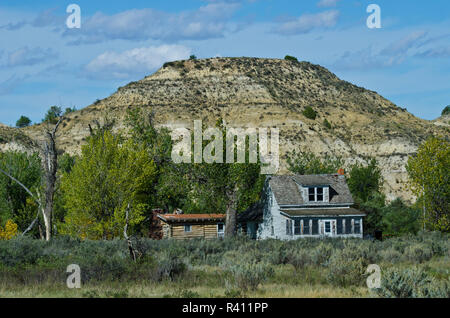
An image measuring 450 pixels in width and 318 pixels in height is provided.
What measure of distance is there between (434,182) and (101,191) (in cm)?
2493

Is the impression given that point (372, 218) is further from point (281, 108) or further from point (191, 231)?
point (281, 108)

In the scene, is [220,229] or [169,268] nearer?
[169,268]

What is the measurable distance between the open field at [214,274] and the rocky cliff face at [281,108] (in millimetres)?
71193

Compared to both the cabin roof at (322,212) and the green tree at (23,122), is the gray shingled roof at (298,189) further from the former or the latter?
the green tree at (23,122)

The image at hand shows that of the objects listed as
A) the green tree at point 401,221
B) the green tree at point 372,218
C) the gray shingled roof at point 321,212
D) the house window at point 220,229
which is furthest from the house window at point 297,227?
the green tree at point 401,221

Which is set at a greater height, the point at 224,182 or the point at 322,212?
the point at 224,182

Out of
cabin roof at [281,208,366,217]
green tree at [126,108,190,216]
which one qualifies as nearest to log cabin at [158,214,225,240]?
green tree at [126,108,190,216]

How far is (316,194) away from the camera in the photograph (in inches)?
1970

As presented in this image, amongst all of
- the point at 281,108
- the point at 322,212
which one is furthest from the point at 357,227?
the point at 281,108

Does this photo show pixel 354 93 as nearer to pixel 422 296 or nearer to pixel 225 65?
pixel 225 65

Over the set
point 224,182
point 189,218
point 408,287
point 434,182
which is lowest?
point 408,287

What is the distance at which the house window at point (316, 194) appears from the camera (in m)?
50.0

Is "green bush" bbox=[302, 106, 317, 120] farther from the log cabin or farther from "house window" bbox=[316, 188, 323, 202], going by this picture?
"house window" bbox=[316, 188, 323, 202]

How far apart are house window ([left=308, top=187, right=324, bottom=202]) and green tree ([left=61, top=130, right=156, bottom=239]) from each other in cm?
1387
